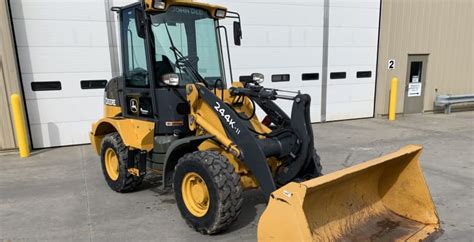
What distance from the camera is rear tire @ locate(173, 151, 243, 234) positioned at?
3416mm

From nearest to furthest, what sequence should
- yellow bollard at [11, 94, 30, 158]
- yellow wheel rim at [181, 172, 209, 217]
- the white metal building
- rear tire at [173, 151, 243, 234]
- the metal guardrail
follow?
rear tire at [173, 151, 243, 234]
yellow wheel rim at [181, 172, 209, 217]
yellow bollard at [11, 94, 30, 158]
the white metal building
the metal guardrail

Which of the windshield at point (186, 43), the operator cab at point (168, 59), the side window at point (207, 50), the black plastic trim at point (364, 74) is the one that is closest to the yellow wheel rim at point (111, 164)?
the operator cab at point (168, 59)

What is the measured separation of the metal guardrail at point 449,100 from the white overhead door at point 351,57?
8.41ft

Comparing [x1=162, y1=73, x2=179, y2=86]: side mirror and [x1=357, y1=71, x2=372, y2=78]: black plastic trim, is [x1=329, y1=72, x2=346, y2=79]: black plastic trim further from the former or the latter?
[x1=162, y1=73, x2=179, y2=86]: side mirror

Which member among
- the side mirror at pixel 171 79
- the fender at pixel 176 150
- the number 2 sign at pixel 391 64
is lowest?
the fender at pixel 176 150

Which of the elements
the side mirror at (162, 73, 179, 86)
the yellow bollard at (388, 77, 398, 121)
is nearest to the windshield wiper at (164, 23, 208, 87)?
the side mirror at (162, 73, 179, 86)

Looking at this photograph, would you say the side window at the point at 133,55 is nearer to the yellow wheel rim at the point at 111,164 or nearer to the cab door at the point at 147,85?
the cab door at the point at 147,85

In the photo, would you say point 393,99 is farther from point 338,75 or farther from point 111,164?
point 111,164

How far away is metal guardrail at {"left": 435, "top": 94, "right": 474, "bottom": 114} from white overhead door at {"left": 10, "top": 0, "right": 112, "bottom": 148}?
10.4m

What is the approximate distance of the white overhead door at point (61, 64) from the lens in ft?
23.6

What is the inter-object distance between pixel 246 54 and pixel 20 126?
5.28m

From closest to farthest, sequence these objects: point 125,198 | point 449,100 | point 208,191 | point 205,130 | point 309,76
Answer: point 208,191
point 205,130
point 125,198
point 309,76
point 449,100

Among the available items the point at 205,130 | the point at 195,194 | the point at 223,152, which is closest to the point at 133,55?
the point at 205,130

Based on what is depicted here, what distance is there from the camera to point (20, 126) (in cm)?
686
